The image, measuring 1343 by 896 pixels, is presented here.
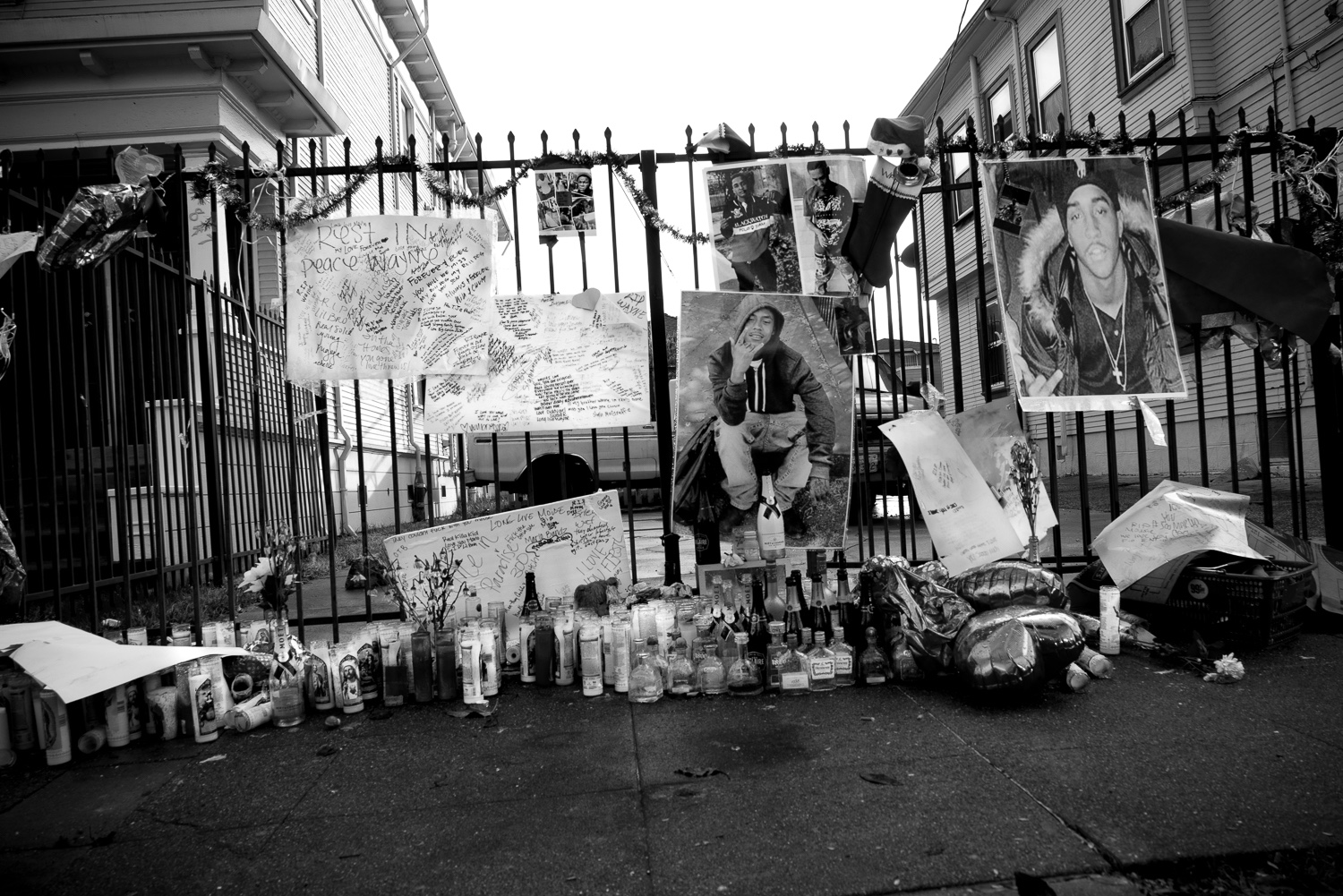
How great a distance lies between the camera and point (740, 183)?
450 cm

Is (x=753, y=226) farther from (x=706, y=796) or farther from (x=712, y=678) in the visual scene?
(x=706, y=796)

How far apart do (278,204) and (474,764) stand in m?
3.34

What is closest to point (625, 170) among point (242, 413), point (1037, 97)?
point (242, 413)

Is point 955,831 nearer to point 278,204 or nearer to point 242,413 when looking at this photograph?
point 278,204

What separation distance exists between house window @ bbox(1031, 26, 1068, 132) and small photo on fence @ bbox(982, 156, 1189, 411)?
11.1 meters

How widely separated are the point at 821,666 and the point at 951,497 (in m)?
1.35

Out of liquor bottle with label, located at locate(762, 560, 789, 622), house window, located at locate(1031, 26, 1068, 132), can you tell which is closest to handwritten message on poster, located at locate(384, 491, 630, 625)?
liquor bottle with label, located at locate(762, 560, 789, 622)

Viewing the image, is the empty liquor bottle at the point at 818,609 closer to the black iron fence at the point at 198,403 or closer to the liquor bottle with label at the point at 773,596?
the liquor bottle with label at the point at 773,596

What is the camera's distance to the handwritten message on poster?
Answer: 4340 mm

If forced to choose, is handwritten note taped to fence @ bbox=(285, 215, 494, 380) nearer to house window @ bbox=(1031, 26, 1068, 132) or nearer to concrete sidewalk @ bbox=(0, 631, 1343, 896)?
concrete sidewalk @ bbox=(0, 631, 1343, 896)

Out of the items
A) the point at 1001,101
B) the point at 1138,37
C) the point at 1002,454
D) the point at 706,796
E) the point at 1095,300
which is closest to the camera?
the point at 706,796

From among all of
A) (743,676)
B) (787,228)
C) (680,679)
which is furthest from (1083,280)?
(680,679)

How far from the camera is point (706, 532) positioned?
14.7 feet

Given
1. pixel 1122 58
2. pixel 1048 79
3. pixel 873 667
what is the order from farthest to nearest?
pixel 1048 79 → pixel 1122 58 → pixel 873 667
